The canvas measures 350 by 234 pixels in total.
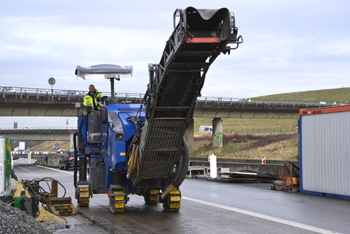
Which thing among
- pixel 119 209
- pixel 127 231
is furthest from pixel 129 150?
pixel 127 231

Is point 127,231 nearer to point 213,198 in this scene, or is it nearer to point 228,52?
point 228,52

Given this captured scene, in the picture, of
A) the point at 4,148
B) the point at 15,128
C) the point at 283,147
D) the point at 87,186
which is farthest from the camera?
the point at 15,128

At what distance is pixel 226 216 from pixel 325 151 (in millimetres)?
6784

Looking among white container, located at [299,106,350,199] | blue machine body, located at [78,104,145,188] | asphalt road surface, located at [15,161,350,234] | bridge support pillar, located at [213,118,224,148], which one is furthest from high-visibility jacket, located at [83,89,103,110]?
bridge support pillar, located at [213,118,224,148]

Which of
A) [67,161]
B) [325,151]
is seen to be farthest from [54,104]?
[325,151]

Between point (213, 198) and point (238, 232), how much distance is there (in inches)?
275

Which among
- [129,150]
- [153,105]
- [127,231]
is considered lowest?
[127,231]

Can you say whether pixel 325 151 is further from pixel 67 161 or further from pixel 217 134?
pixel 217 134

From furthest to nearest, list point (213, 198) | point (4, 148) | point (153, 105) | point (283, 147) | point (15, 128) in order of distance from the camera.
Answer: point (15, 128) → point (283, 147) → point (213, 198) → point (153, 105) → point (4, 148)

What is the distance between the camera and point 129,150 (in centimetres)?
1396

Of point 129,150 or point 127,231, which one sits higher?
point 129,150

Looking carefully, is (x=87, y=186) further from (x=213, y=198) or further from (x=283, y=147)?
(x=283, y=147)

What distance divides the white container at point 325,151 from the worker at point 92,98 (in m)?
7.71

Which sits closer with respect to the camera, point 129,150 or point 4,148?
point 4,148
